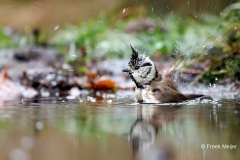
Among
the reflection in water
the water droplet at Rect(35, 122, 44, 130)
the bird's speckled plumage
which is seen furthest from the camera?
the bird's speckled plumage

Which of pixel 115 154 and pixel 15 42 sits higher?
pixel 15 42

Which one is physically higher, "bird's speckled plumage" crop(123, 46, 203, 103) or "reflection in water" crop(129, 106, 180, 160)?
"bird's speckled plumage" crop(123, 46, 203, 103)

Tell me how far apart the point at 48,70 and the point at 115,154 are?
5467 millimetres

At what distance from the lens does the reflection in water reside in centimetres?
313

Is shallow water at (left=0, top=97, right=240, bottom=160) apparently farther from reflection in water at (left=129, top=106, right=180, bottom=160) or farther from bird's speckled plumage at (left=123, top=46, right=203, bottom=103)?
bird's speckled plumage at (left=123, top=46, right=203, bottom=103)

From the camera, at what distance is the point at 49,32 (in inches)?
448

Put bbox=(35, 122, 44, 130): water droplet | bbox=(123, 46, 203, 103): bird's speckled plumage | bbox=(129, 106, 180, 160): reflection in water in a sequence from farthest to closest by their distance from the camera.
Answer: bbox=(123, 46, 203, 103): bird's speckled plumage
bbox=(35, 122, 44, 130): water droplet
bbox=(129, 106, 180, 160): reflection in water

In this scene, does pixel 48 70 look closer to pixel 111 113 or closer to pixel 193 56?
pixel 193 56

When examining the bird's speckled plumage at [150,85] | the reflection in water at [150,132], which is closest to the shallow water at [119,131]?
the reflection in water at [150,132]

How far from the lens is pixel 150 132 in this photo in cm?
377

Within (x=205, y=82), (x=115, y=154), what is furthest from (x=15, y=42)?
(x=115, y=154)

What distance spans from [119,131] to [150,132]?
0.23 metres

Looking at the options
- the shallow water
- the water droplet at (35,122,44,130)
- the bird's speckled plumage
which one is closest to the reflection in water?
the shallow water

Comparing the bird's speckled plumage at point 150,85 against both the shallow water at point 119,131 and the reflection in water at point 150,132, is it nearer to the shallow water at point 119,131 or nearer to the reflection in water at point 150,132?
the shallow water at point 119,131
